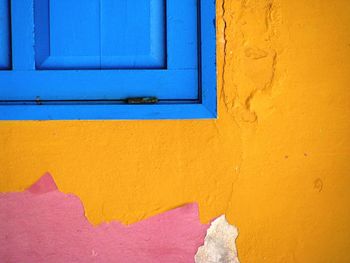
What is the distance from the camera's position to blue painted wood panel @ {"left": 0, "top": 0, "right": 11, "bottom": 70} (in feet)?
5.37

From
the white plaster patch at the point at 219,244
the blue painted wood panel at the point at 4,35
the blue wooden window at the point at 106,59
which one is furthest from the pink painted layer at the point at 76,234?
the blue painted wood panel at the point at 4,35

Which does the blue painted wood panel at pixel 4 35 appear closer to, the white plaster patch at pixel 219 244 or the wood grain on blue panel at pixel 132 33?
the wood grain on blue panel at pixel 132 33

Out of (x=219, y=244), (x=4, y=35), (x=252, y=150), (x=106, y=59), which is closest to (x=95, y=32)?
(x=106, y=59)

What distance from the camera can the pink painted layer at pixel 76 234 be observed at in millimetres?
1719

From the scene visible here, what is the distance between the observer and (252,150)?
1759 mm

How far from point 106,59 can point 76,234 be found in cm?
68

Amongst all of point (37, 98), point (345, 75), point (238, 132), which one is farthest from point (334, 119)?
point (37, 98)

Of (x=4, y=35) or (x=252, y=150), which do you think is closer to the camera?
(x=4, y=35)

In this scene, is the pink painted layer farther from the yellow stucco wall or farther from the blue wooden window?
the blue wooden window

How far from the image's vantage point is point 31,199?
1720 millimetres

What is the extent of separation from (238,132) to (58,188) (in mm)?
725

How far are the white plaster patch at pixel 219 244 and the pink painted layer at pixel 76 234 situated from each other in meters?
0.03

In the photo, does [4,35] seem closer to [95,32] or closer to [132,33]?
[95,32]

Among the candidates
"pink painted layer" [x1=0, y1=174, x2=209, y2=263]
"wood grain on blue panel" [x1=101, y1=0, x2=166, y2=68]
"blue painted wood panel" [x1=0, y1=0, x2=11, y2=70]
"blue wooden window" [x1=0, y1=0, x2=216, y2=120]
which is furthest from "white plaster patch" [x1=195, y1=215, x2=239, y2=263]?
"blue painted wood panel" [x1=0, y1=0, x2=11, y2=70]
